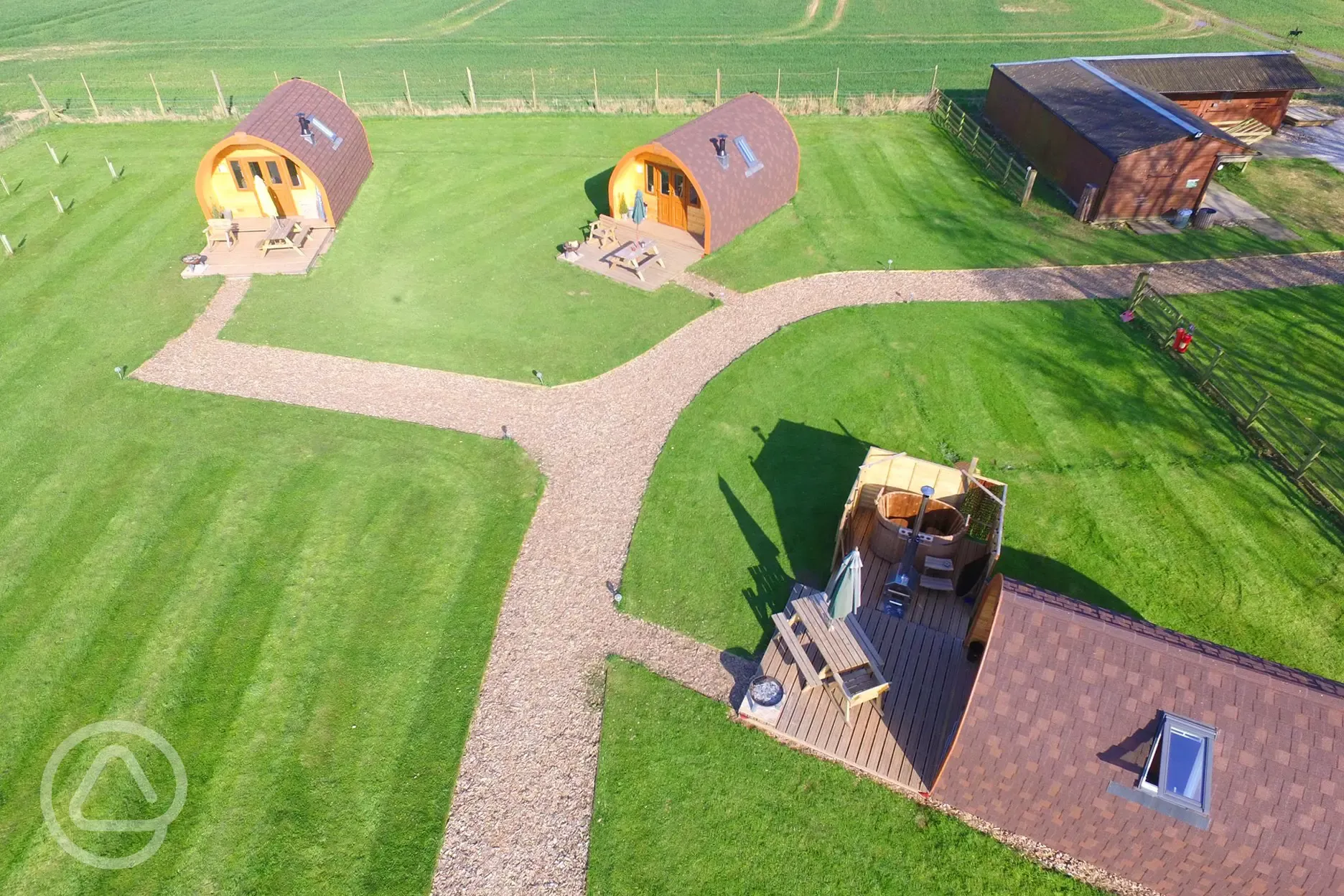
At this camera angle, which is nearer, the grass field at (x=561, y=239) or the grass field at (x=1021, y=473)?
the grass field at (x=1021, y=473)

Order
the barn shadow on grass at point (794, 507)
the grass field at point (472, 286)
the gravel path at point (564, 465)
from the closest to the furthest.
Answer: the gravel path at point (564, 465), the barn shadow on grass at point (794, 507), the grass field at point (472, 286)

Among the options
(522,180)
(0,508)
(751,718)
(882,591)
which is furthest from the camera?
(522,180)

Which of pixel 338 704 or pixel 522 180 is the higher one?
pixel 522 180

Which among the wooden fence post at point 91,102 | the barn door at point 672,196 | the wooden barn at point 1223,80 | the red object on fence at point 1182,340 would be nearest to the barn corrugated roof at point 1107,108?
the wooden barn at point 1223,80

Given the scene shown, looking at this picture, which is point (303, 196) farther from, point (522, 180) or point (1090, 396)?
point (1090, 396)

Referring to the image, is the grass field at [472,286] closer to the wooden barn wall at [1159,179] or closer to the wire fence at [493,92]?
the wire fence at [493,92]

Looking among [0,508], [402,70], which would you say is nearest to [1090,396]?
[0,508]

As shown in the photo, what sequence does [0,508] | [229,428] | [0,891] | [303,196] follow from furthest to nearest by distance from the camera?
[303,196]
[229,428]
[0,508]
[0,891]
